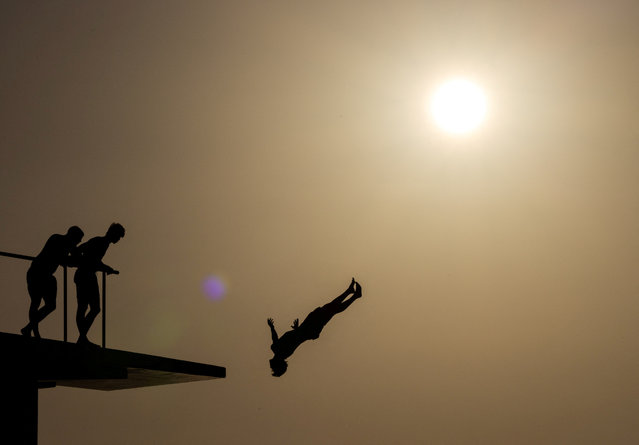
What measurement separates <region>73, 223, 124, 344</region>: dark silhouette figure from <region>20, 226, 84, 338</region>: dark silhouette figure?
1.93 feet

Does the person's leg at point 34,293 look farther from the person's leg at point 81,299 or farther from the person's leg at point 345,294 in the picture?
the person's leg at point 345,294

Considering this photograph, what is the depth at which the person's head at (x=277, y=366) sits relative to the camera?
18.6 m

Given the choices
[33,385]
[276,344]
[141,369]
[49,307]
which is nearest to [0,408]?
[33,385]

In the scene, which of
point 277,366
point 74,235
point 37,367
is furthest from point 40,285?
point 277,366

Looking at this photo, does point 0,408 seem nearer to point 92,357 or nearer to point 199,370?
point 92,357

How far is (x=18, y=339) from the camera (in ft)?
40.9

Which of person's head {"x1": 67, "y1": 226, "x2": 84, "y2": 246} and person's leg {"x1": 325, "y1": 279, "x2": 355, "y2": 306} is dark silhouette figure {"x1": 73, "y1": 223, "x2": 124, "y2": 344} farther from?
person's leg {"x1": 325, "y1": 279, "x2": 355, "y2": 306}

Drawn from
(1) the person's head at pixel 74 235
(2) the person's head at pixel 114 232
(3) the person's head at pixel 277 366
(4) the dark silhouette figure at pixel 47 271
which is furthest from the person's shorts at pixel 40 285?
(3) the person's head at pixel 277 366

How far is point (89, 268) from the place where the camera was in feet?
48.8

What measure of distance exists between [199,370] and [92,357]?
3317 millimetres

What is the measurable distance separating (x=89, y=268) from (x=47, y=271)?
95 cm

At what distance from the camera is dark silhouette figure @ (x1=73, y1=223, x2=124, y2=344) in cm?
1471

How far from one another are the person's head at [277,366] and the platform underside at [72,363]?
79.9 inches

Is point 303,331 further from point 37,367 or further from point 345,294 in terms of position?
point 37,367
